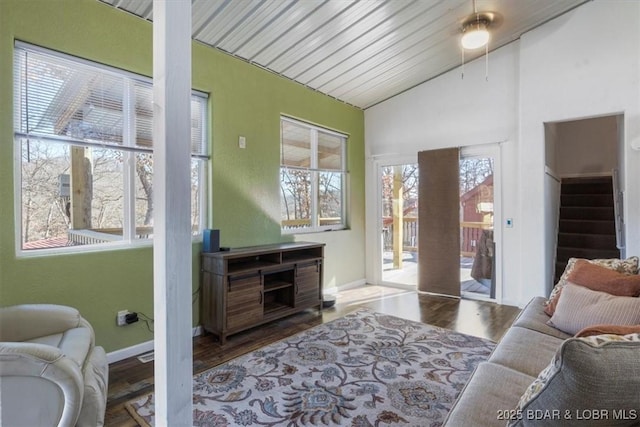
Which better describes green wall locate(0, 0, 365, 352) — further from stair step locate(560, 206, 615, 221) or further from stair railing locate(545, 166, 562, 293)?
stair step locate(560, 206, 615, 221)

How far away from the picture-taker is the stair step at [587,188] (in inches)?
203

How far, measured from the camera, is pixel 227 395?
211 cm

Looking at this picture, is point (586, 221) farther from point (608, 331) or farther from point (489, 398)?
point (489, 398)

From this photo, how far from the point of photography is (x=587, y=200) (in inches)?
202

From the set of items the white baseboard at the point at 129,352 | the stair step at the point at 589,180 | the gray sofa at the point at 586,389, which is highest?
the stair step at the point at 589,180

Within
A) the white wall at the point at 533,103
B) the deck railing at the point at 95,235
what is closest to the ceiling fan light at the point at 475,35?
the white wall at the point at 533,103

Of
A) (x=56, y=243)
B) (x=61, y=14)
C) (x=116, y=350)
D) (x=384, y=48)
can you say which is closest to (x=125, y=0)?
(x=61, y=14)

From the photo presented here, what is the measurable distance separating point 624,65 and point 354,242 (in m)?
3.69

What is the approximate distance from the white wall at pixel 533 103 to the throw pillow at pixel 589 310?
1933mm

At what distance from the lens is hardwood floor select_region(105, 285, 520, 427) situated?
2227 millimetres

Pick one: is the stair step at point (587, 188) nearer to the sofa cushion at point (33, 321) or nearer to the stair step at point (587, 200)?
the stair step at point (587, 200)

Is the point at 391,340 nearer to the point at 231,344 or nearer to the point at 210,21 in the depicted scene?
the point at 231,344

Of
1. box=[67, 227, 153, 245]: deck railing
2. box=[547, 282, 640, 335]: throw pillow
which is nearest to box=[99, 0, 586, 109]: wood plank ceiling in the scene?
box=[67, 227, 153, 245]: deck railing

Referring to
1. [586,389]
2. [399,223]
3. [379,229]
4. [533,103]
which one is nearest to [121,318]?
[586,389]
